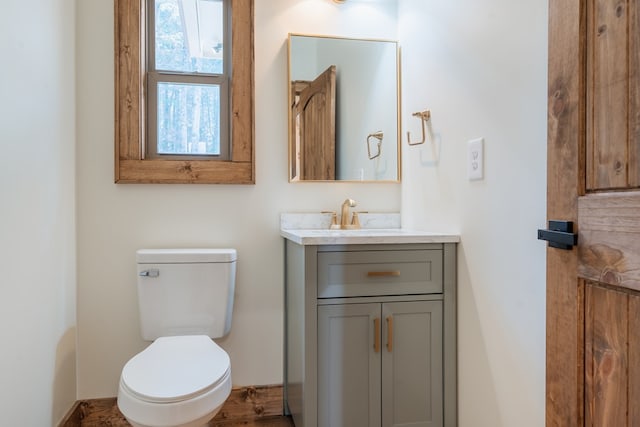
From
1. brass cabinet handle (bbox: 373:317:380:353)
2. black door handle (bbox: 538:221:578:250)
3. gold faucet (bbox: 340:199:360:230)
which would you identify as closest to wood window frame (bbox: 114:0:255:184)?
gold faucet (bbox: 340:199:360:230)

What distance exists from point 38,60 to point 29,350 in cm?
105

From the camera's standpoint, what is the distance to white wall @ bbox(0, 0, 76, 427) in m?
1.28

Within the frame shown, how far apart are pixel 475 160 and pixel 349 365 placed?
87 centimetres

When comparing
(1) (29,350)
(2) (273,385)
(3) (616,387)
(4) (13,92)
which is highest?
(4) (13,92)

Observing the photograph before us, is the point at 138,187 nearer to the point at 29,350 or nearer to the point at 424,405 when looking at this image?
the point at 29,350

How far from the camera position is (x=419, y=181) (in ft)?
6.31

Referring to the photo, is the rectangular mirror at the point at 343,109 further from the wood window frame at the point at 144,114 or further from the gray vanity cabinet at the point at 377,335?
the gray vanity cabinet at the point at 377,335

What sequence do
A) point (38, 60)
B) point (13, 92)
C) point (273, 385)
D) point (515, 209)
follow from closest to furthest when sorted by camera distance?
point (515, 209) < point (13, 92) < point (38, 60) < point (273, 385)

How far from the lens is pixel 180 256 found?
177 cm

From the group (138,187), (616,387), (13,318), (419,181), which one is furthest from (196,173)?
(616,387)

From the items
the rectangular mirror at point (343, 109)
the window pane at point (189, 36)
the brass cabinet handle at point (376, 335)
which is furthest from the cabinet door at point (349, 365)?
the window pane at point (189, 36)

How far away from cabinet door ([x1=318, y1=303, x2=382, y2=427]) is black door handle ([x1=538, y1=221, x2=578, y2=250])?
0.70m

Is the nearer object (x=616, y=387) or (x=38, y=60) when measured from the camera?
(x=616, y=387)

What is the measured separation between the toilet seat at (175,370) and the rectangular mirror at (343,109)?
3.08 feet
